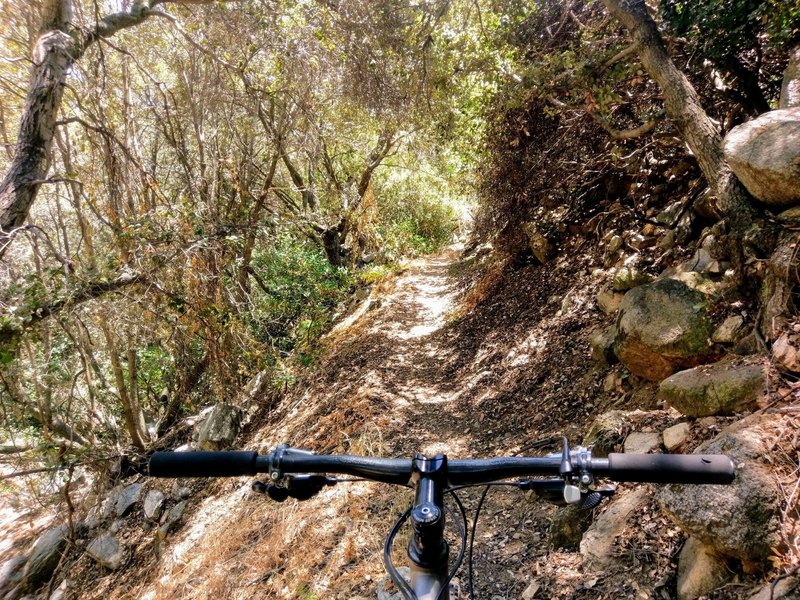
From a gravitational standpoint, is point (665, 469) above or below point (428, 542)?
below

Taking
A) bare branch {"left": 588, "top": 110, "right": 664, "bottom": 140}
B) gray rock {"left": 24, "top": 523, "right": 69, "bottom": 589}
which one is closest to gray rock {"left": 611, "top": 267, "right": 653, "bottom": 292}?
bare branch {"left": 588, "top": 110, "right": 664, "bottom": 140}

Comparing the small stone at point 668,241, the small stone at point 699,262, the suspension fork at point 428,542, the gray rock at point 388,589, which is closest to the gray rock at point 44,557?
the gray rock at point 388,589

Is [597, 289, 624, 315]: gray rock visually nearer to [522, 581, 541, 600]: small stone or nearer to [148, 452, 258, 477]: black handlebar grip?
[522, 581, 541, 600]: small stone

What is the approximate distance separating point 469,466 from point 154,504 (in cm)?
676

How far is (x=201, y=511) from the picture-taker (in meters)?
5.74

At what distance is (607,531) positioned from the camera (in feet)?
9.05

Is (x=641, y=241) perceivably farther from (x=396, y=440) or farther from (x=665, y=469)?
(x=665, y=469)

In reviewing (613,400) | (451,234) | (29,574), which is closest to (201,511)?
(29,574)

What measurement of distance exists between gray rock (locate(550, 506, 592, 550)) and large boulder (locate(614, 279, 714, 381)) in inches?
53.1

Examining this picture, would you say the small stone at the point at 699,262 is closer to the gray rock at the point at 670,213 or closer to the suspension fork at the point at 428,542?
the gray rock at the point at 670,213

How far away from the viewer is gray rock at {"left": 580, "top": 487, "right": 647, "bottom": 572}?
8.76 ft

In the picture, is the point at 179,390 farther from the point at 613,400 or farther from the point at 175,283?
the point at 613,400

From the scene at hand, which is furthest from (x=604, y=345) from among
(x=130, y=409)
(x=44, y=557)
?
(x=44, y=557)

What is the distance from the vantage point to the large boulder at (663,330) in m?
3.33
